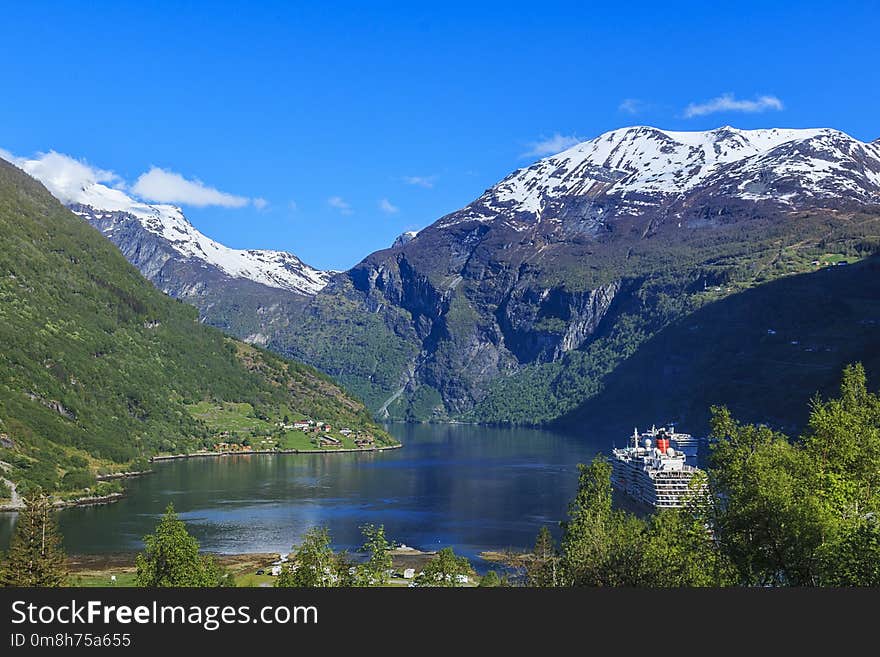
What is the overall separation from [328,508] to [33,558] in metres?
84.4

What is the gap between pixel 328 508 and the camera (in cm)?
14488

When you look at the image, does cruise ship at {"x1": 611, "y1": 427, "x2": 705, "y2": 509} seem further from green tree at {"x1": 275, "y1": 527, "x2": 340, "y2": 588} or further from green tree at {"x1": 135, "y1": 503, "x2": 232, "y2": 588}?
green tree at {"x1": 275, "y1": 527, "x2": 340, "y2": 588}

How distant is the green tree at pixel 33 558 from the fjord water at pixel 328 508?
4483 cm

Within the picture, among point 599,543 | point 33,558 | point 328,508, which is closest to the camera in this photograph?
point 599,543

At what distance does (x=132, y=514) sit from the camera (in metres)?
134

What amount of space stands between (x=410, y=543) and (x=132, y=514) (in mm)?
47248

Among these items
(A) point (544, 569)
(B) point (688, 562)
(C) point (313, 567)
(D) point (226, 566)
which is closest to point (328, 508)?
(D) point (226, 566)

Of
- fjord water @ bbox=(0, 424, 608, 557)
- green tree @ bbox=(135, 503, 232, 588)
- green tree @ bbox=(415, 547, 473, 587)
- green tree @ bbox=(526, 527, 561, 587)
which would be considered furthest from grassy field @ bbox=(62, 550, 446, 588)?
green tree @ bbox=(135, 503, 232, 588)

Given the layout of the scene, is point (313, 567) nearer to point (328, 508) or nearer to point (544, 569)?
point (544, 569)

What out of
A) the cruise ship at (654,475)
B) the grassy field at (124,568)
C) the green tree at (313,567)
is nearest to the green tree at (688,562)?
the green tree at (313,567)

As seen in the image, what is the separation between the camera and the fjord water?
384 ft

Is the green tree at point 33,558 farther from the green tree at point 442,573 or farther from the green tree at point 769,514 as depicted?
the green tree at point 769,514

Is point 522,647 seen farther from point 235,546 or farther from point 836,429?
point 235,546

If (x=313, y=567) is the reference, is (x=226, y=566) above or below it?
below
